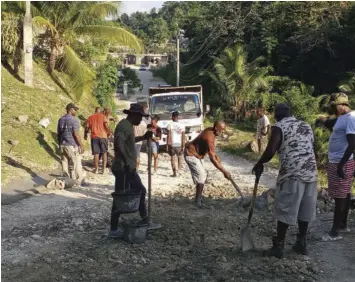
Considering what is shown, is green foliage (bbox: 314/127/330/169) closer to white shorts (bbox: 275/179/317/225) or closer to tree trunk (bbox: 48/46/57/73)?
white shorts (bbox: 275/179/317/225)

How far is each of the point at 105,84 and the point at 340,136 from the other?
18.7 metres

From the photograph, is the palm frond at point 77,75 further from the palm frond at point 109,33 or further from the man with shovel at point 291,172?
the man with shovel at point 291,172

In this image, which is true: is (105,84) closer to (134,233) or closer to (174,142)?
(174,142)

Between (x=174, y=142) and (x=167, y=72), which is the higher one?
(x=167, y=72)

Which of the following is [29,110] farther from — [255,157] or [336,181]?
[336,181]

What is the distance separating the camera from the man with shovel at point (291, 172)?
5344 mm

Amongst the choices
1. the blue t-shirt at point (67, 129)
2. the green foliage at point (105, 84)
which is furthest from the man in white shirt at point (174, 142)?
the green foliage at point (105, 84)

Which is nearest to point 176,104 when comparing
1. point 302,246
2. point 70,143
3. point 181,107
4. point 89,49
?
point 181,107

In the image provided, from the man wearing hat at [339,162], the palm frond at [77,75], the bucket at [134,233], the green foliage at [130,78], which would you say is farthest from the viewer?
the green foliage at [130,78]

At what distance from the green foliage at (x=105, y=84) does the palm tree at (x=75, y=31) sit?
2.59 meters

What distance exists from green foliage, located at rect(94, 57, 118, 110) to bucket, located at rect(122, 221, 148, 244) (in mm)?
17446

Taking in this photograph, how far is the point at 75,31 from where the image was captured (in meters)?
20.5

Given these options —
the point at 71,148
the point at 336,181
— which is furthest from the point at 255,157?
the point at 336,181

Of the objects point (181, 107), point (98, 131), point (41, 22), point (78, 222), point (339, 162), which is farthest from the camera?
point (41, 22)
